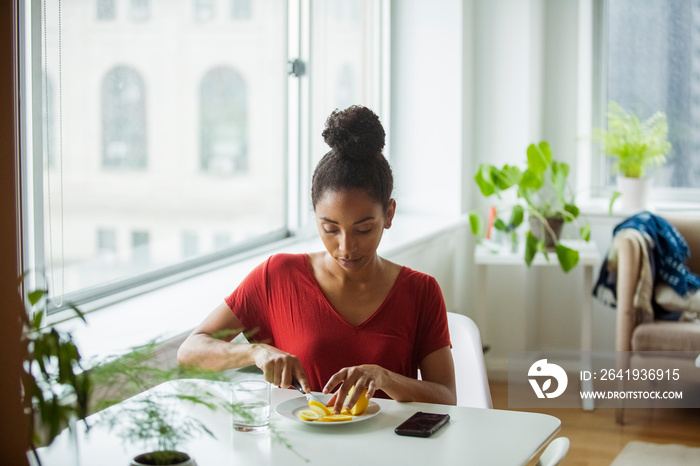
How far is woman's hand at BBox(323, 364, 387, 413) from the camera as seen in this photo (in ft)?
4.87

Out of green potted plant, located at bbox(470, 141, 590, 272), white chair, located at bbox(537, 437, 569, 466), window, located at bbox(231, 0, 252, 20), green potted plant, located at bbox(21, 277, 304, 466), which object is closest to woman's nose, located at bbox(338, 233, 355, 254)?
white chair, located at bbox(537, 437, 569, 466)

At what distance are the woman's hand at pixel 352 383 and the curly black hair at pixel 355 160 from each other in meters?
0.42

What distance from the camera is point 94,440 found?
1.38 meters

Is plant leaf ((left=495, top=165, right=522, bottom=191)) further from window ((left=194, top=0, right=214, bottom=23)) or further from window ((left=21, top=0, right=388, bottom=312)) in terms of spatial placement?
window ((left=194, top=0, right=214, bottom=23))

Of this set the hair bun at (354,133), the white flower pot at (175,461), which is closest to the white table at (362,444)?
the white flower pot at (175,461)

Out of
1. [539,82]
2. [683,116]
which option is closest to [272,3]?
[539,82]

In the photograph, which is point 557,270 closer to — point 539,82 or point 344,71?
point 539,82

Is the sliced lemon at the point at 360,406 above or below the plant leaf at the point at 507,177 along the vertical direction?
below

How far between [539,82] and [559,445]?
3.21m

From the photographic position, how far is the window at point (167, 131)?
1940 millimetres

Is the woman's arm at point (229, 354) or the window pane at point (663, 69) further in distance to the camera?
the window pane at point (663, 69)

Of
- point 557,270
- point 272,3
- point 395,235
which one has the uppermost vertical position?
point 272,3

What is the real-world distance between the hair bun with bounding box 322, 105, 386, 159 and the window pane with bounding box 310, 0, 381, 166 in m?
1.45

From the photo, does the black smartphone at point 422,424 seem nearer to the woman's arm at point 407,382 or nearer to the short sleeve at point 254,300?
the woman's arm at point 407,382
